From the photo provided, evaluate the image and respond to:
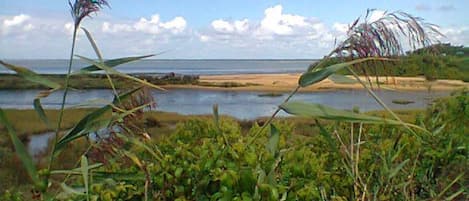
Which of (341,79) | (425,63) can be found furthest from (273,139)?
(425,63)

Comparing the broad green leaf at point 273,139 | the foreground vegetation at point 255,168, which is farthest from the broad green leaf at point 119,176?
the broad green leaf at point 273,139

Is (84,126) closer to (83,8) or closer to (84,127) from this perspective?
(84,127)

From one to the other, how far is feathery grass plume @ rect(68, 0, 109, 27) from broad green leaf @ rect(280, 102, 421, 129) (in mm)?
444

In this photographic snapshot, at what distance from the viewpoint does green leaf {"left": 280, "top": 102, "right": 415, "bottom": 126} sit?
1.14 m

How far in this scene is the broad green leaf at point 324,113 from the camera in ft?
3.74

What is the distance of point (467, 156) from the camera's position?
2361 mm

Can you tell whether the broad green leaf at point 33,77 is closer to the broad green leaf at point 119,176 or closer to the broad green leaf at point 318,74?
the broad green leaf at point 119,176

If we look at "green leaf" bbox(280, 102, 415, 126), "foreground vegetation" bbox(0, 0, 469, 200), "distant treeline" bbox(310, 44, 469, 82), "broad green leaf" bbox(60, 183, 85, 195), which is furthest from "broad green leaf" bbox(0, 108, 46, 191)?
"distant treeline" bbox(310, 44, 469, 82)

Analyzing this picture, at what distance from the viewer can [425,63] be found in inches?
71.4

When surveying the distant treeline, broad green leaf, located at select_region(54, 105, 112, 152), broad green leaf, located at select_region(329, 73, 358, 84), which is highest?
the distant treeline

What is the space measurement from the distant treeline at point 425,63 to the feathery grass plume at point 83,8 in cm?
52

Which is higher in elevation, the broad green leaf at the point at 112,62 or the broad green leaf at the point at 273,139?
the broad green leaf at the point at 112,62

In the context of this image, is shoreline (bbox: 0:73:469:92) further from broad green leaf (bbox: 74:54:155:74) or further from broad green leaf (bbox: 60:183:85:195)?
broad green leaf (bbox: 60:183:85:195)

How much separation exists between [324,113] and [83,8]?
531 millimetres
